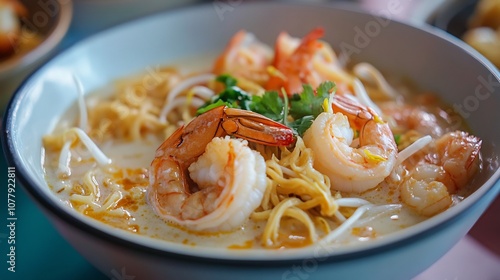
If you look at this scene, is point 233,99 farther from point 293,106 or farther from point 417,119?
point 417,119

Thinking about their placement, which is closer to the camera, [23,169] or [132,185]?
[23,169]

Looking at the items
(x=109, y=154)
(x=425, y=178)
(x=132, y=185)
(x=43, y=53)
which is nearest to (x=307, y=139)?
(x=425, y=178)

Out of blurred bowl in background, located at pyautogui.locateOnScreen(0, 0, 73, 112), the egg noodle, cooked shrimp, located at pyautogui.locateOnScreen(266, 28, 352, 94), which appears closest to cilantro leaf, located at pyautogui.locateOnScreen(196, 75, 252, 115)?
the egg noodle

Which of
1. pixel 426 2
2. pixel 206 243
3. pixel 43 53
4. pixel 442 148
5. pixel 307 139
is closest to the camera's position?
pixel 206 243

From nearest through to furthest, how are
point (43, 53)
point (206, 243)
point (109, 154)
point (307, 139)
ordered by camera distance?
point (206, 243)
point (307, 139)
point (109, 154)
point (43, 53)

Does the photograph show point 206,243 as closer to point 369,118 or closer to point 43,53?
point 369,118

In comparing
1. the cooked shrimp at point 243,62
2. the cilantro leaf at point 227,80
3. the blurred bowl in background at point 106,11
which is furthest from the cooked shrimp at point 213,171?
the blurred bowl in background at point 106,11
